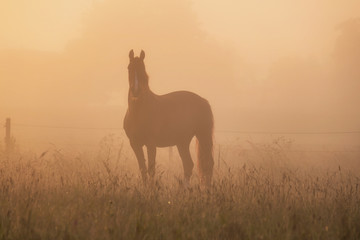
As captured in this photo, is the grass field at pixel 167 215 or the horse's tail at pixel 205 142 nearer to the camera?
the grass field at pixel 167 215

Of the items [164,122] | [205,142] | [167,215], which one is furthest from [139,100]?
[167,215]

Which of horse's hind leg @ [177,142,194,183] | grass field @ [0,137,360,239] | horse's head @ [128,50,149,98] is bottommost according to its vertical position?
grass field @ [0,137,360,239]

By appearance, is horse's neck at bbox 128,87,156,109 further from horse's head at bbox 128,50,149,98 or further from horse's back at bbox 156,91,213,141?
horse's back at bbox 156,91,213,141

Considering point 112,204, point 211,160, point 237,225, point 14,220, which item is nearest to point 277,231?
point 237,225

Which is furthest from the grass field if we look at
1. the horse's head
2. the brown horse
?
the horse's head

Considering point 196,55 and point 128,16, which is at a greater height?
point 128,16

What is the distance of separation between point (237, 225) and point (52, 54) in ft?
179

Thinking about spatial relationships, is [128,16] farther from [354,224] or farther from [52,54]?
[354,224]

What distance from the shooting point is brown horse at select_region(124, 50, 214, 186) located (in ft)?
26.3

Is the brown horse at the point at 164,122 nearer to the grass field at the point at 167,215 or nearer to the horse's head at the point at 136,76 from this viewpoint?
the horse's head at the point at 136,76

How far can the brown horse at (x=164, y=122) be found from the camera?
26.3 feet

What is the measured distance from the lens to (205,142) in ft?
32.5

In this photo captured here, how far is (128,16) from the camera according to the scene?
47.6 m

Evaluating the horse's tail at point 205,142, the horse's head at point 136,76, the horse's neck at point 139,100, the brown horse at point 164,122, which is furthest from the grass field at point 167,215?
the horse's tail at point 205,142
